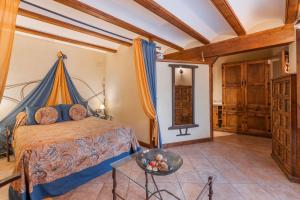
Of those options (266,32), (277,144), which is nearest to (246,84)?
(266,32)

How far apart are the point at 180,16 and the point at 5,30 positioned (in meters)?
2.41

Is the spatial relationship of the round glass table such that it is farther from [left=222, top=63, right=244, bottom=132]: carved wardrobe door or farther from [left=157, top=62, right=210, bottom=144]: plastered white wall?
[left=222, top=63, right=244, bottom=132]: carved wardrobe door

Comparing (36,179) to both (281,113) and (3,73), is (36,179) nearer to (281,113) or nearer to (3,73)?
(3,73)

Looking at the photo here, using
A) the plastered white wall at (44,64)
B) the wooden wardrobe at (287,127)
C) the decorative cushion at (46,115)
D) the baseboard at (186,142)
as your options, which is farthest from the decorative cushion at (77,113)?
the wooden wardrobe at (287,127)

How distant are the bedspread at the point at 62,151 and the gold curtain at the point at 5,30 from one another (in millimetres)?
1150

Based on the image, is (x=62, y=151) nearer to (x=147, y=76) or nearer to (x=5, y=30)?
(x=5, y=30)

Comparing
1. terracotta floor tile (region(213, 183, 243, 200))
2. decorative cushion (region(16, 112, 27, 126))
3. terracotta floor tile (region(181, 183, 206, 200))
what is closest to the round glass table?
terracotta floor tile (region(181, 183, 206, 200))

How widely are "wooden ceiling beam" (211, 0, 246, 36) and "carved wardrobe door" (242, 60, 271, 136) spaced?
1.74 metres

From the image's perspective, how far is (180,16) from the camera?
9.19 ft

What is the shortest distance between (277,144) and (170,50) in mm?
3403

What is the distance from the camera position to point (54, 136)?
7.87 ft

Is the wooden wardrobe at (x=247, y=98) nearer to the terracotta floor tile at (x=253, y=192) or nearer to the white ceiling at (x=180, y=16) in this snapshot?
the white ceiling at (x=180, y=16)

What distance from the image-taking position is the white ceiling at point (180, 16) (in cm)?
253

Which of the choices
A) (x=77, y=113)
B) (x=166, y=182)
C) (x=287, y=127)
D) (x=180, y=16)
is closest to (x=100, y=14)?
(x=180, y=16)
